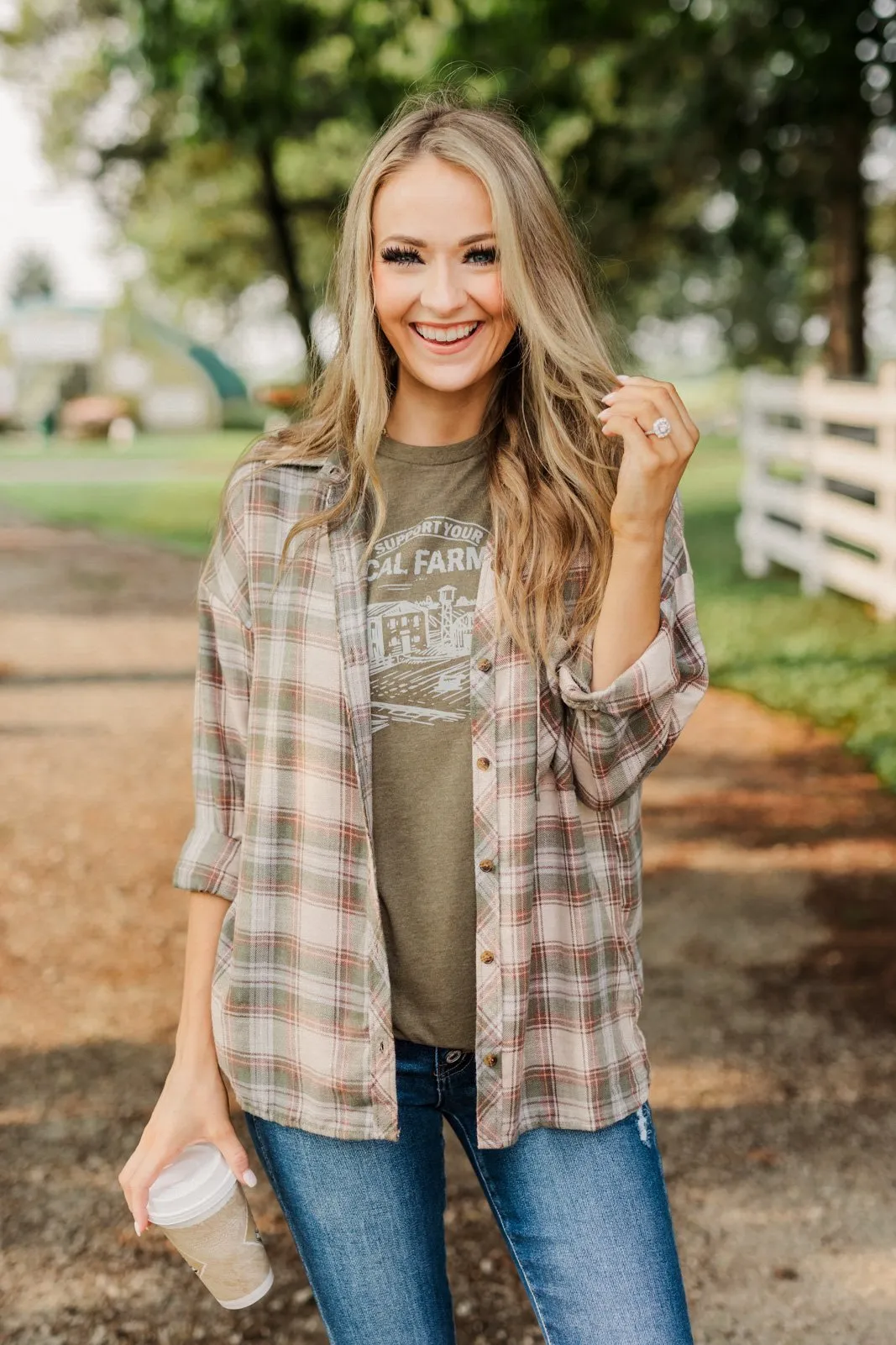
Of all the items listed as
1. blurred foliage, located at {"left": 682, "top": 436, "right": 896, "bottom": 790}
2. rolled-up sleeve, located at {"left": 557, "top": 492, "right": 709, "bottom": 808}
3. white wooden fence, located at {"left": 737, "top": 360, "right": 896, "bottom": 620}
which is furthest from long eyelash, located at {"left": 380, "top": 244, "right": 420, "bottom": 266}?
white wooden fence, located at {"left": 737, "top": 360, "right": 896, "bottom": 620}

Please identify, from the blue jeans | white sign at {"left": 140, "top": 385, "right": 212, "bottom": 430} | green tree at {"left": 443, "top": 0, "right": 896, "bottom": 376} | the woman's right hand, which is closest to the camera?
the blue jeans

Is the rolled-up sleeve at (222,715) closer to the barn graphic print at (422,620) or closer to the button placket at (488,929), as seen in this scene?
the barn graphic print at (422,620)

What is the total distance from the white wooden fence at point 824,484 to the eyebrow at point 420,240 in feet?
26.2

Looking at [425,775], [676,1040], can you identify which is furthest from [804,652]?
[425,775]

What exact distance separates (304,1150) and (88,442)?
48.3m

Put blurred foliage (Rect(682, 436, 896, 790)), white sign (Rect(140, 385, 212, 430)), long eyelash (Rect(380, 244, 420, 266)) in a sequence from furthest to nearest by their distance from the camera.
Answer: white sign (Rect(140, 385, 212, 430))
blurred foliage (Rect(682, 436, 896, 790))
long eyelash (Rect(380, 244, 420, 266))

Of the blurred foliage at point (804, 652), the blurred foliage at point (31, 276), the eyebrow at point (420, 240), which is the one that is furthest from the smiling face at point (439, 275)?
the blurred foliage at point (31, 276)

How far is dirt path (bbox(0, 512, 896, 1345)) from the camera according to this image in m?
3.01

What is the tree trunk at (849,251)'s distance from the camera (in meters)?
14.1

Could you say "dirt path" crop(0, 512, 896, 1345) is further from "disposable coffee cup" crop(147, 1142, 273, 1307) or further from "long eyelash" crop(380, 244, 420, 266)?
"long eyelash" crop(380, 244, 420, 266)

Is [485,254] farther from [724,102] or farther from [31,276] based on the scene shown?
[31,276]

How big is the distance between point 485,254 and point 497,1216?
131 cm

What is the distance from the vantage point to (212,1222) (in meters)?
1.89

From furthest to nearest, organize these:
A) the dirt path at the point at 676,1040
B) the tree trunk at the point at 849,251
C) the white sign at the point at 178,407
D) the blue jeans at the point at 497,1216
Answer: the white sign at the point at 178,407 < the tree trunk at the point at 849,251 < the dirt path at the point at 676,1040 < the blue jeans at the point at 497,1216
